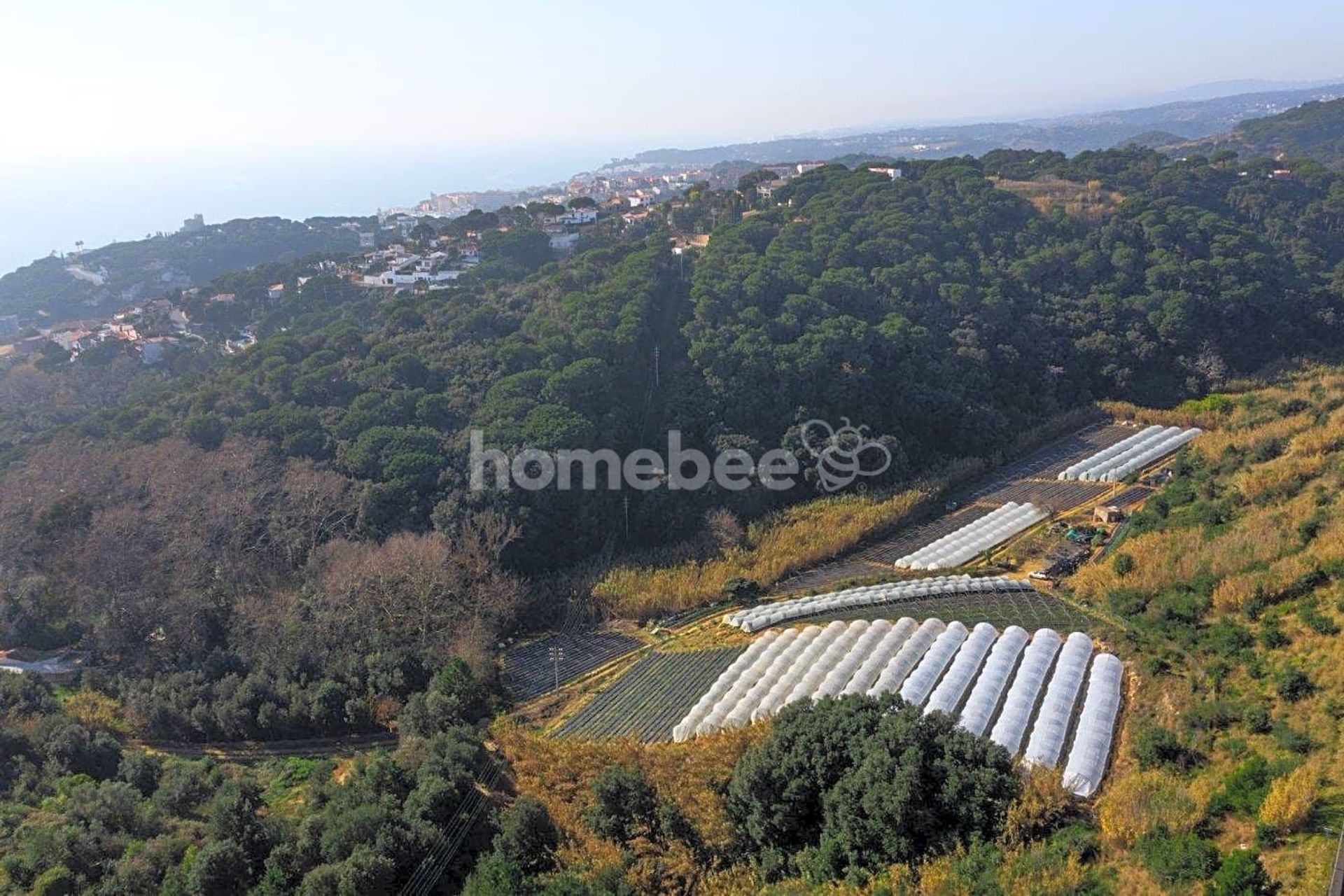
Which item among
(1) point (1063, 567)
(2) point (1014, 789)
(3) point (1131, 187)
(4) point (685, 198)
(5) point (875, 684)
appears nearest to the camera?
(2) point (1014, 789)

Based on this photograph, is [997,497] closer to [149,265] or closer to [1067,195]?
[1067,195]

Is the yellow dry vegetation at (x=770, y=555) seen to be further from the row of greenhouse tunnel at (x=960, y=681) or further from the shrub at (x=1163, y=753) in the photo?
the shrub at (x=1163, y=753)

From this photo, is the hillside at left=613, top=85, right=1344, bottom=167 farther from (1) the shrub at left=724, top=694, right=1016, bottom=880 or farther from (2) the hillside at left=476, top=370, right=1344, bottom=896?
(1) the shrub at left=724, top=694, right=1016, bottom=880

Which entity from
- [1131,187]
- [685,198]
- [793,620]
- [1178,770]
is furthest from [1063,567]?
[685,198]

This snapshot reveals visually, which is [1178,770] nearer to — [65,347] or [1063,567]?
[1063,567]

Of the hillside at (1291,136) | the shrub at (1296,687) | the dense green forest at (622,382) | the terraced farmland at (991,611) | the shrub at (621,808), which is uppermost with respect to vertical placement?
the hillside at (1291,136)

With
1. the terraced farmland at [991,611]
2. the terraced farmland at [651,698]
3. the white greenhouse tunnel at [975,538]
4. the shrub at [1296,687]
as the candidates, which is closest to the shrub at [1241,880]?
the shrub at [1296,687]
